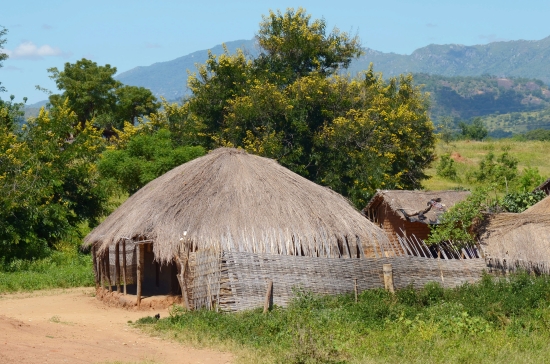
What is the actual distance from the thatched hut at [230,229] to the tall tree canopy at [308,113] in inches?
270

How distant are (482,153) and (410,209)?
26431mm

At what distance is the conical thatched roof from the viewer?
14.5 m

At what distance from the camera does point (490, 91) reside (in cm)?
18775

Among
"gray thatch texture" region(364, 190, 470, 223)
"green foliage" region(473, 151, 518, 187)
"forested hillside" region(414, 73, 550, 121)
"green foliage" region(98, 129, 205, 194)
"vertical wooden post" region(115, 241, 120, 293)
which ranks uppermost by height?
"forested hillside" region(414, 73, 550, 121)

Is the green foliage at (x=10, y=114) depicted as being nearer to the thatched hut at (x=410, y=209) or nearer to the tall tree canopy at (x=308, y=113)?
the tall tree canopy at (x=308, y=113)

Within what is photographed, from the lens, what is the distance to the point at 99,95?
124 ft

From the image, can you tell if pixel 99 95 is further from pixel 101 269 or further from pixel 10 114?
pixel 101 269

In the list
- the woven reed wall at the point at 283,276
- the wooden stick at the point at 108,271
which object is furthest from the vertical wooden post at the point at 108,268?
the woven reed wall at the point at 283,276

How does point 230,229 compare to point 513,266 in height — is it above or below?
above

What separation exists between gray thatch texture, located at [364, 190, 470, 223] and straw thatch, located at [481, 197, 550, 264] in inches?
146

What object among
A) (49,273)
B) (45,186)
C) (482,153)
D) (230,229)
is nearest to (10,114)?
(45,186)

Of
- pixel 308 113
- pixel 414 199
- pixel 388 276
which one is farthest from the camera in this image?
pixel 308 113

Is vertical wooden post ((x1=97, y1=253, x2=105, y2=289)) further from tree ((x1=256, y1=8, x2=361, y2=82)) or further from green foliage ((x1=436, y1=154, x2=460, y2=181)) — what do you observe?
green foliage ((x1=436, y1=154, x2=460, y2=181))

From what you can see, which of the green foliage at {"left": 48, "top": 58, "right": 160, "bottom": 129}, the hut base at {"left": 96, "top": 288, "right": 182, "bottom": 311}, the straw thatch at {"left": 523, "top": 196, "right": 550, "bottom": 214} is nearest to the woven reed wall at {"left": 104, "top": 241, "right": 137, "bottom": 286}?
the hut base at {"left": 96, "top": 288, "right": 182, "bottom": 311}
